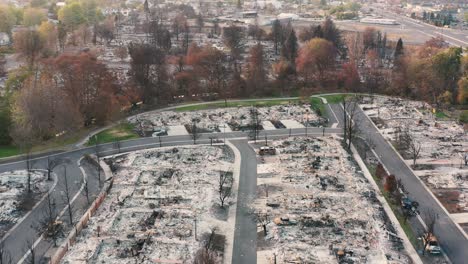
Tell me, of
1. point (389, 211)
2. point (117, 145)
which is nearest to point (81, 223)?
point (117, 145)

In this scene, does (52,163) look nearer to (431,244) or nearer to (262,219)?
(262,219)

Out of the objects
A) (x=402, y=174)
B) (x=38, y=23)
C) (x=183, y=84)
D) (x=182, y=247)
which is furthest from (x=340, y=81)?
(x=38, y=23)

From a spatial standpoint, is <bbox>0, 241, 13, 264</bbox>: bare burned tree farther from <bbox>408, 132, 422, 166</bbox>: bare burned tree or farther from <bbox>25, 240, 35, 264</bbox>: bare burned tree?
<bbox>408, 132, 422, 166</bbox>: bare burned tree

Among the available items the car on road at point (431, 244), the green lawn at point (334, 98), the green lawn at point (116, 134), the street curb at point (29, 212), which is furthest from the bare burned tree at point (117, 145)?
the green lawn at point (334, 98)

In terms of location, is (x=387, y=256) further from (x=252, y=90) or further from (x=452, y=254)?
(x=252, y=90)

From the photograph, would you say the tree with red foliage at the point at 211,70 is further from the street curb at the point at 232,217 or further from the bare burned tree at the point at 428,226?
the bare burned tree at the point at 428,226
